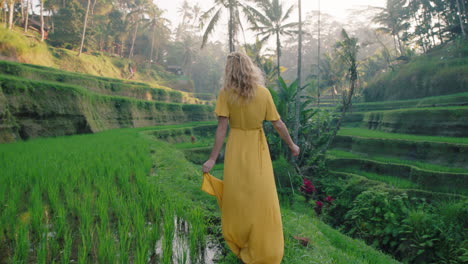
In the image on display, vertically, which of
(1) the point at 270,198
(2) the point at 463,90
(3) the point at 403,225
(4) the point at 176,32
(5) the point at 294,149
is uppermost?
(4) the point at 176,32

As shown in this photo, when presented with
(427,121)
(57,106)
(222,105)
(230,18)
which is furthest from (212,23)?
(222,105)

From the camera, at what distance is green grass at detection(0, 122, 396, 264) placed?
1.69 meters

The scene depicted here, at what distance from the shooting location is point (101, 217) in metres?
2.04

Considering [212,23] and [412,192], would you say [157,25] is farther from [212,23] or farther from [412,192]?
[412,192]

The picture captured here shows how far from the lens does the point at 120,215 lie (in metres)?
2.30

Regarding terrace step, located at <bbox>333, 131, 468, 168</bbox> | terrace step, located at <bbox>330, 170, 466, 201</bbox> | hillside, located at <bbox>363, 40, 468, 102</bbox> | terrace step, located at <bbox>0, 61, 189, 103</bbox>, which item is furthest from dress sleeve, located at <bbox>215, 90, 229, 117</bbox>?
hillside, located at <bbox>363, 40, 468, 102</bbox>

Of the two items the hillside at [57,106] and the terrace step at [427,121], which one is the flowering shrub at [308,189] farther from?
the hillside at [57,106]

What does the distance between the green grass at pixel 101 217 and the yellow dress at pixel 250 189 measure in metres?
0.29

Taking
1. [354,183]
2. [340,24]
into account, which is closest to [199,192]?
[354,183]

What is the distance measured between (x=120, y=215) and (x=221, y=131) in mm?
1320

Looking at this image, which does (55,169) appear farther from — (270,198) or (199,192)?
(270,198)

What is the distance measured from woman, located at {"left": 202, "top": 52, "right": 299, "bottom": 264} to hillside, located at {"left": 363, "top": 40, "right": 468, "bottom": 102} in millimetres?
15335

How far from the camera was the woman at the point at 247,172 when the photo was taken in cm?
166

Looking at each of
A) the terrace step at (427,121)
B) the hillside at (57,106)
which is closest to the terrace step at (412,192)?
the terrace step at (427,121)
